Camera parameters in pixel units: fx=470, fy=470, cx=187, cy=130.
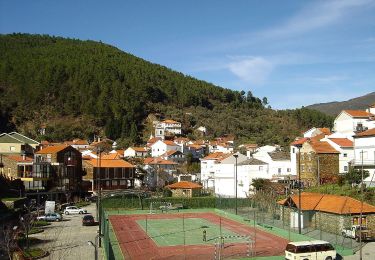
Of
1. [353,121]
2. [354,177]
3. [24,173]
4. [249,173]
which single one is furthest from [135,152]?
[354,177]

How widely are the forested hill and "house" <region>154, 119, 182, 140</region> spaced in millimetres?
5533

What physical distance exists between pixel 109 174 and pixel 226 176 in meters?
17.1

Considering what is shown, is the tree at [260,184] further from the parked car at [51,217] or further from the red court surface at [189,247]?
the parked car at [51,217]

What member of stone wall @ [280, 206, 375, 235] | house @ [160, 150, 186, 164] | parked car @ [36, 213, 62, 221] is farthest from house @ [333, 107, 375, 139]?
house @ [160, 150, 186, 164]

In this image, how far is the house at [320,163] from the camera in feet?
177

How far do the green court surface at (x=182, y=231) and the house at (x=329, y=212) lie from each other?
17.9 ft

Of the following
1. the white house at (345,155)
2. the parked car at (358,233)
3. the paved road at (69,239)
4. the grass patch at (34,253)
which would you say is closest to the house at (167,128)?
the white house at (345,155)

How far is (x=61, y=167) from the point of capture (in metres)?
61.0

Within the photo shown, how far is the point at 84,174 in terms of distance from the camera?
67750mm

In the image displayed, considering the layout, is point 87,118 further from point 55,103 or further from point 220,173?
point 220,173

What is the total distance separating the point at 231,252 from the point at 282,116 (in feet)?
484

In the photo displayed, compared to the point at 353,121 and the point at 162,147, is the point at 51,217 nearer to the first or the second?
the point at 353,121

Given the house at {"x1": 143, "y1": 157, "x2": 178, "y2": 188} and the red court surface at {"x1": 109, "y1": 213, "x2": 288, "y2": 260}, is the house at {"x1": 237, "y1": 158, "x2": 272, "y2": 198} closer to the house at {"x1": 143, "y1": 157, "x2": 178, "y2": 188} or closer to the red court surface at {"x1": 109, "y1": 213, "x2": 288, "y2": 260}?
the house at {"x1": 143, "y1": 157, "x2": 178, "y2": 188}

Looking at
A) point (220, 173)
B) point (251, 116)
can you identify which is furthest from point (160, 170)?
point (251, 116)
